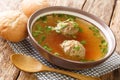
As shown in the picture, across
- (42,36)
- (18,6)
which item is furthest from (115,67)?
(18,6)

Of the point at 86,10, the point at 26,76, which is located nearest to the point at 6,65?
the point at 26,76

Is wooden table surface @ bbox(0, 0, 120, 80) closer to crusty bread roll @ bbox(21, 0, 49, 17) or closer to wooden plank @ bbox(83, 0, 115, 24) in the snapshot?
wooden plank @ bbox(83, 0, 115, 24)

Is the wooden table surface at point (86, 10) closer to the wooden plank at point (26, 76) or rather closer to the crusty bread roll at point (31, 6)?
the wooden plank at point (26, 76)

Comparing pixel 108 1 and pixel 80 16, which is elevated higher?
pixel 80 16

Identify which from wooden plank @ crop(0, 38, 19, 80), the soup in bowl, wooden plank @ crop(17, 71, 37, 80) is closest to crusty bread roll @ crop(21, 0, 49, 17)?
the soup in bowl

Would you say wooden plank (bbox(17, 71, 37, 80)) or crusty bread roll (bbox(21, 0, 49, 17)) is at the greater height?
crusty bread roll (bbox(21, 0, 49, 17))

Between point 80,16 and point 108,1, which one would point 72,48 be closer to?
point 80,16
